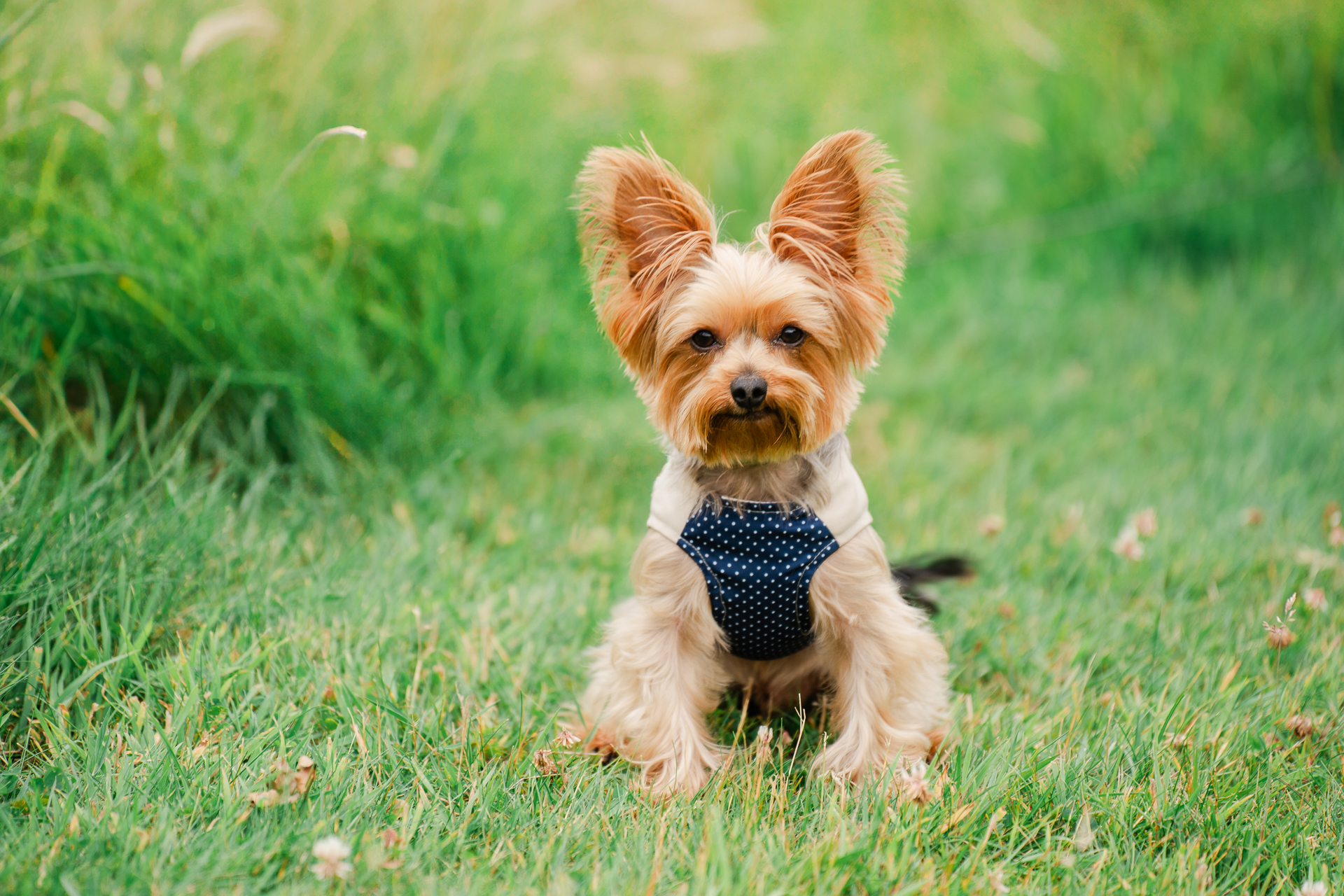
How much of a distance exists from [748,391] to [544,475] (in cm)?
241

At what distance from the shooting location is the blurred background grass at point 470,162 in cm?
455

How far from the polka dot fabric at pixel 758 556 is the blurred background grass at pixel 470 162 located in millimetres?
2221

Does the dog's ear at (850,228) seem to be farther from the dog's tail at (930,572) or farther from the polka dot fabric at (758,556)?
the dog's tail at (930,572)

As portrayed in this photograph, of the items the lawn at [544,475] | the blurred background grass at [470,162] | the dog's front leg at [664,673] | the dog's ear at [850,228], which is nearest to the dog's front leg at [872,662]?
the lawn at [544,475]

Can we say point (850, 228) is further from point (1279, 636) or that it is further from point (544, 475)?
point (544, 475)

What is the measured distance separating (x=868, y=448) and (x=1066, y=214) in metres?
3.45

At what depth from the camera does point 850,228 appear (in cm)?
335

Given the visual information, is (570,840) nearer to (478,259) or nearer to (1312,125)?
(478,259)

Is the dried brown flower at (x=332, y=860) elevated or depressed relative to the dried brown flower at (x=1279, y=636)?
depressed

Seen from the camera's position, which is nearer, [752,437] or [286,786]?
[286,786]

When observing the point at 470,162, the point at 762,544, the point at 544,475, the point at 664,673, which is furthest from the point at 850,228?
the point at 470,162

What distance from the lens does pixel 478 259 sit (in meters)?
5.62

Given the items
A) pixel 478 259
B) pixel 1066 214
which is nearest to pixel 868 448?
pixel 478 259

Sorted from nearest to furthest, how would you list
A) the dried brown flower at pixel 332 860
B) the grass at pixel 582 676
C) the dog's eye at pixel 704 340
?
the dried brown flower at pixel 332 860, the grass at pixel 582 676, the dog's eye at pixel 704 340
